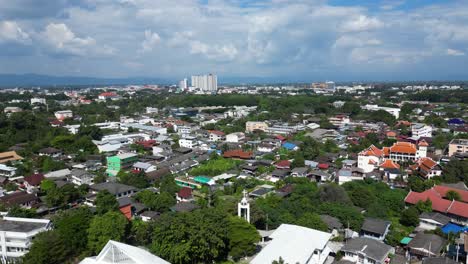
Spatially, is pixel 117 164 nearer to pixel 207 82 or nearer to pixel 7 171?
pixel 7 171

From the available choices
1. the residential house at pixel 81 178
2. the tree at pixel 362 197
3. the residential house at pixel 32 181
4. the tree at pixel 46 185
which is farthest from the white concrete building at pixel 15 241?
the tree at pixel 362 197

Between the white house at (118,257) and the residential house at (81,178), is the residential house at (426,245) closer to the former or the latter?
the white house at (118,257)

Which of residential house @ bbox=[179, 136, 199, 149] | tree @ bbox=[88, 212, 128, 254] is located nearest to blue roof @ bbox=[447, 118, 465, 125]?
residential house @ bbox=[179, 136, 199, 149]

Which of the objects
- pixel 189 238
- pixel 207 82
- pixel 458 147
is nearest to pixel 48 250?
pixel 189 238

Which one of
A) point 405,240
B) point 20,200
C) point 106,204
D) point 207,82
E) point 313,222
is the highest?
point 207,82

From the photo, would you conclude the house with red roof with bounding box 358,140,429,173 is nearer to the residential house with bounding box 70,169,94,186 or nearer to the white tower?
the white tower
